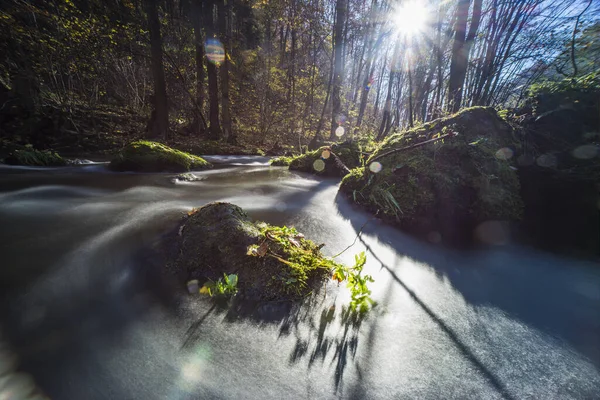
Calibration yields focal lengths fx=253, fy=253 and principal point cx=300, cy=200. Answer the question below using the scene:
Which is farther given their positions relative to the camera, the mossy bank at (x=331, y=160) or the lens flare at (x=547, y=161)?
the mossy bank at (x=331, y=160)

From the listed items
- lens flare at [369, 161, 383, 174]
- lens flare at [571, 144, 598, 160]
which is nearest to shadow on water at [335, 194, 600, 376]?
lens flare at [369, 161, 383, 174]

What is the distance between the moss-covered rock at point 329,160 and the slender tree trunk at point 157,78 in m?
6.92

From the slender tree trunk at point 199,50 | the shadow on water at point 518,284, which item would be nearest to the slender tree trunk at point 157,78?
the slender tree trunk at point 199,50

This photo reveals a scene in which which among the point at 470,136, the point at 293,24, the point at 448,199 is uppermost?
the point at 293,24

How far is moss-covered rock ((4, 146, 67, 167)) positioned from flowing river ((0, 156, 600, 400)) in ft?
14.7

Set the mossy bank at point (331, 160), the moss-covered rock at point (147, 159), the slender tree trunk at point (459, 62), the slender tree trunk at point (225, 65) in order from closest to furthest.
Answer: the moss-covered rock at point (147, 159) < the mossy bank at point (331, 160) < the slender tree trunk at point (459, 62) < the slender tree trunk at point (225, 65)

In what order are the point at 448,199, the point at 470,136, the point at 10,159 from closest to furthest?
the point at 448,199 < the point at 470,136 < the point at 10,159

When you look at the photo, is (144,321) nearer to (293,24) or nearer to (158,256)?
(158,256)

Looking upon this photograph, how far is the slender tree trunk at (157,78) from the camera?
987 cm

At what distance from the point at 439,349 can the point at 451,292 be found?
85cm

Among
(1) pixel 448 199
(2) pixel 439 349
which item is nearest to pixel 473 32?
(1) pixel 448 199

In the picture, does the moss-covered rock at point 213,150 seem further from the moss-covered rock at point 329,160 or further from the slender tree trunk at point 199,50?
the moss-covered rock at point 329,160

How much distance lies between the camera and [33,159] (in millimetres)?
6223

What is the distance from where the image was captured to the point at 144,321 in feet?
5.49
